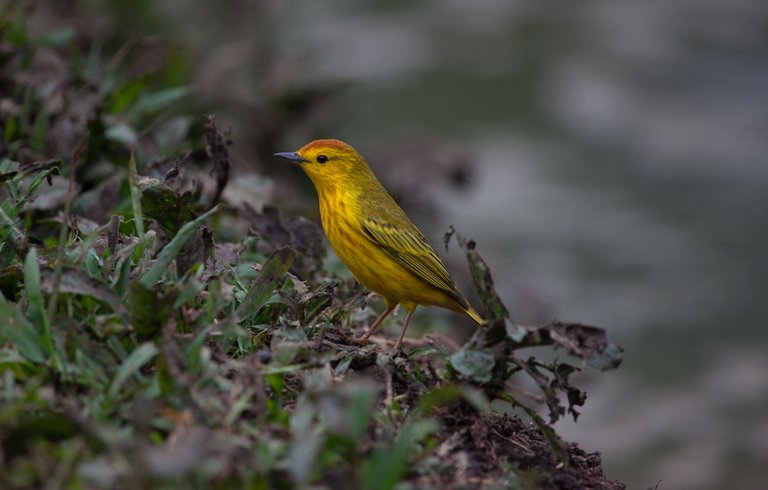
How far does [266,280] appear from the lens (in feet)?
11.5

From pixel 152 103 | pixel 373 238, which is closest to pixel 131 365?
pixel 373 238

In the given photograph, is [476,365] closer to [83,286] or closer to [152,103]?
[83,286]

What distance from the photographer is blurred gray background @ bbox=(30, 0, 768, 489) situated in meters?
7.59

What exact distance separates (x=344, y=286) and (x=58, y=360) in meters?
2.01

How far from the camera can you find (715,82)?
14.0 meters

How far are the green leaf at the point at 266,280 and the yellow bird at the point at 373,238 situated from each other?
769 mm

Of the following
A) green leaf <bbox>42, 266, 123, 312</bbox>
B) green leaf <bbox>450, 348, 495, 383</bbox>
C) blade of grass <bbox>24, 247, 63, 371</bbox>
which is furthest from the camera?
green leaf <bbox>450, 348, 495, 383</bbox>

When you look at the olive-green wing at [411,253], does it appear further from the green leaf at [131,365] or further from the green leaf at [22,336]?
the green leaf at [22,336]

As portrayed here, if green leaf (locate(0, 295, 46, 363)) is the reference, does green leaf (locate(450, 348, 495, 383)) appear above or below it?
above

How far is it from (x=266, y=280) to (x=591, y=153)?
9550 millimetres

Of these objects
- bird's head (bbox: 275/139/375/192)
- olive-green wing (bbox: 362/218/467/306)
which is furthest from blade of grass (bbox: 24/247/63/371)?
bird's head (bbox: 275/139/375/192)

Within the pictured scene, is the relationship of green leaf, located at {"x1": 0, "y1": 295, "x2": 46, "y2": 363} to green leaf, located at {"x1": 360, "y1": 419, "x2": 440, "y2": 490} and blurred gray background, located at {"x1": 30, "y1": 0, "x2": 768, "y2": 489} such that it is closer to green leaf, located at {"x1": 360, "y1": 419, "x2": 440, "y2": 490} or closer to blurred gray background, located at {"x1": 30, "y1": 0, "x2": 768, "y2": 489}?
green leaf, located at {"x1": 360, "y1": 419, "x2": 440, "y2": 490}

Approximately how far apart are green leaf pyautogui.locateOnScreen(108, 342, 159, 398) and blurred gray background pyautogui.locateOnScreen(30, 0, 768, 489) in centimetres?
286

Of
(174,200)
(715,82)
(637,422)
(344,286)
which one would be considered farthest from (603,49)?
(174,200)
